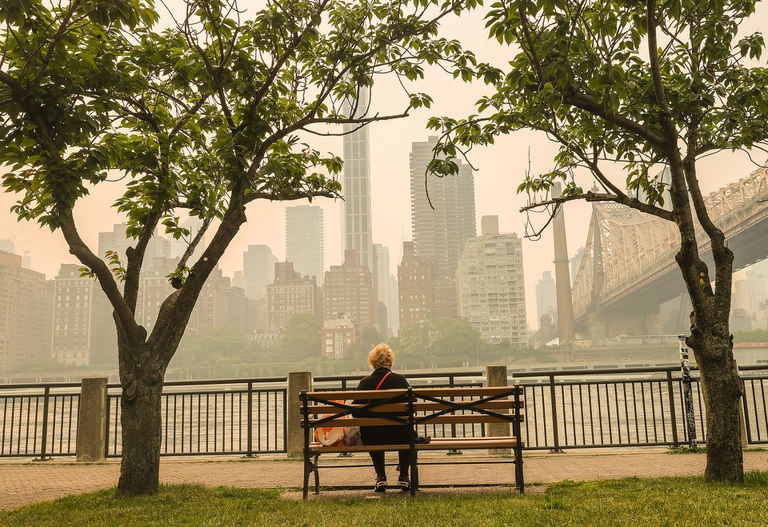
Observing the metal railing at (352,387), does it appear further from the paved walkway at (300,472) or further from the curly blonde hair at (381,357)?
the curly blonde hair at (381,357)

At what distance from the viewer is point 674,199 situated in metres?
6.41

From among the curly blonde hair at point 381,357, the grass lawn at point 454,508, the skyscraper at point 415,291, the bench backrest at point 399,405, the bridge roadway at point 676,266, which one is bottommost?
the grass lawn at point 454,508

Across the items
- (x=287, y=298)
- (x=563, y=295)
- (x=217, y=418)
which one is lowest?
(x=217, y=418)

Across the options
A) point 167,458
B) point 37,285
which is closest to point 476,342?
point 37,285

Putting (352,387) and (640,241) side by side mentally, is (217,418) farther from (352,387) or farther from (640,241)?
(640,241)

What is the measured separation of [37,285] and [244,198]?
146m

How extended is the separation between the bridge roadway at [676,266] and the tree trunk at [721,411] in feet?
106

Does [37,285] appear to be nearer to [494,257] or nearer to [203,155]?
[494,257]

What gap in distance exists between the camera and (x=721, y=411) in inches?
234

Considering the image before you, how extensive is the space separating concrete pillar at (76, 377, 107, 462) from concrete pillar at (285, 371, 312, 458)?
3.14 metres

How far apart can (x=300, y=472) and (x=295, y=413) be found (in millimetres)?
1689

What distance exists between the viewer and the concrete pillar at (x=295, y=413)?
9617 mm

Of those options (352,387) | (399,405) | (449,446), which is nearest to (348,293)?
(352,387)

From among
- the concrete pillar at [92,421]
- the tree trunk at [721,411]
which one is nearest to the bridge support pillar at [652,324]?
the concrete pillar at [92,421]
